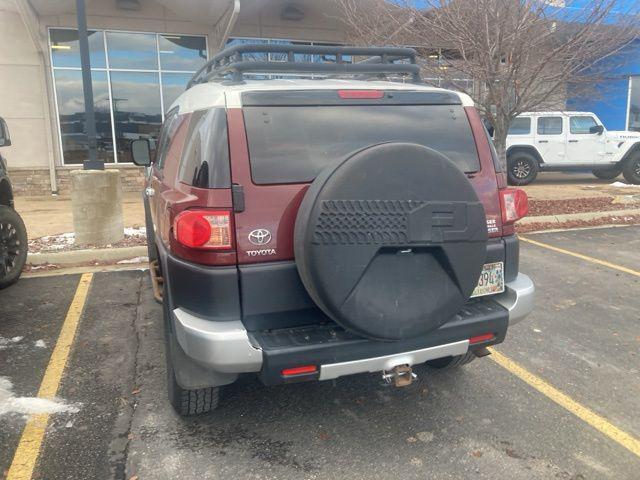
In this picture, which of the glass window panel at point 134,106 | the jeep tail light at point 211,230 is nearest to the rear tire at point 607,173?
the glass window panel at point 134,106

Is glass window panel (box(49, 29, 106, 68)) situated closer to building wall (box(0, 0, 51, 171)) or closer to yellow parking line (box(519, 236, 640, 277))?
building wall (box(0, 0, 51, 171))

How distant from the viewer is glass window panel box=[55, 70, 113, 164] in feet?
42.5

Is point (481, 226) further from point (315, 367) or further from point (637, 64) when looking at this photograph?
point (637, 64)

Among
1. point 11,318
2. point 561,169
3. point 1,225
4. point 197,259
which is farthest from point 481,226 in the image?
point 561,169

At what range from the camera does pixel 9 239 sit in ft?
18.4

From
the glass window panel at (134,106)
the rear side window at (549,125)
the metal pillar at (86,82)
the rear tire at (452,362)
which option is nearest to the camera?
the rear tire at (452,362)

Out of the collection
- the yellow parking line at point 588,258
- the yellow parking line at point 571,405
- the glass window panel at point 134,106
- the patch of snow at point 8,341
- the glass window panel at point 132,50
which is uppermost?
the glass window panel at point 132,50

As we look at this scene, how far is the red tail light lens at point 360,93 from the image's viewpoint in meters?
2.88

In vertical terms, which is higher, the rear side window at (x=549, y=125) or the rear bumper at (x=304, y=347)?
the rear side window at (x=549, y=125)

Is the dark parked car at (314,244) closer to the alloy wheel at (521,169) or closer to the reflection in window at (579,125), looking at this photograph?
the alloy wheel at (521,169)

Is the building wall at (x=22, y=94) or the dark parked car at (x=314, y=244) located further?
the building wall at (x=22, y=94)

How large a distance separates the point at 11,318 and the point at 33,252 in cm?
225

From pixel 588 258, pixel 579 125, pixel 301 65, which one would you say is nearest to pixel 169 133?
pixel 301 65

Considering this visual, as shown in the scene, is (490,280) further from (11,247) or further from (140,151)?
(11,247)
